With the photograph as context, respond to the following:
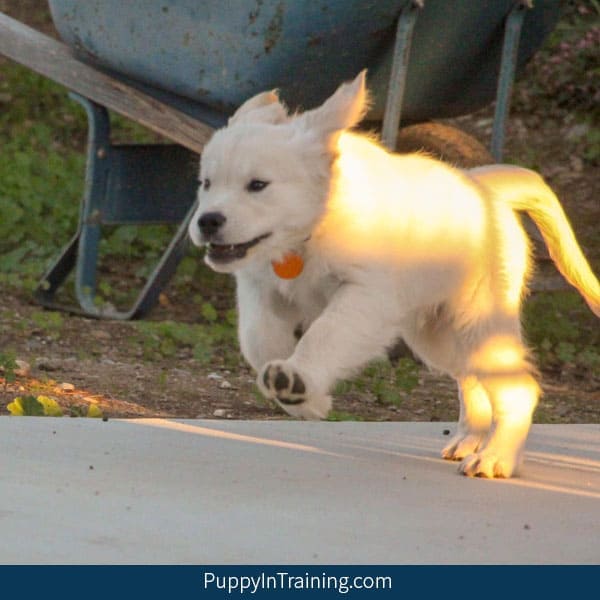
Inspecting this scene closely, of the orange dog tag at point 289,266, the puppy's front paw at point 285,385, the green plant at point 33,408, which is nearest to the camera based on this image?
the puppy's front paw at point 285,385

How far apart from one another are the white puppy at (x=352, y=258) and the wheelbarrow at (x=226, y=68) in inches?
107

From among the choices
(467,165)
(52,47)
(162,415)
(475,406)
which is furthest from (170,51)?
(475,406)

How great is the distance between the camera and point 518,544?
11.7 feet

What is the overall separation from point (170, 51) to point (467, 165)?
1.55 metres

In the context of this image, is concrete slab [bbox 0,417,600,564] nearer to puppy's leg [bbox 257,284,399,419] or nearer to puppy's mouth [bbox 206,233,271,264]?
puppy's leg [bbox 257,284,399,419]

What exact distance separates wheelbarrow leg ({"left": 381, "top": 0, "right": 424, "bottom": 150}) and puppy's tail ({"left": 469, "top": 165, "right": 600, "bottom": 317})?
7.46 ft

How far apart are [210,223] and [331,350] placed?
1.45 ft

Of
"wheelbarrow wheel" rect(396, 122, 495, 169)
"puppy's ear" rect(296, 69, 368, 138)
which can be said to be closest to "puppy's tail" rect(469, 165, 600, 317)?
"puppy's ear" rect(296, 69, 368, 138)

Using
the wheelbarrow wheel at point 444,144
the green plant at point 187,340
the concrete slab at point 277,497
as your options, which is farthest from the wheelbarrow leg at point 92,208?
the concrete slab at point 277,497

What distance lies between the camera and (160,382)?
22.0ft

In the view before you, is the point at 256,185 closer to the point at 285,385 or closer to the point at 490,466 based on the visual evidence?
the point at 285,385

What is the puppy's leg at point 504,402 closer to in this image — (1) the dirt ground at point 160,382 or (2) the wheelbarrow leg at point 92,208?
(1) the dirt ground at point 160,382

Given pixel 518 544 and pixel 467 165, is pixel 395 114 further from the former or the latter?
pixel 518 544

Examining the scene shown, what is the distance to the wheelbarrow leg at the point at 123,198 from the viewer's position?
8258 mm
